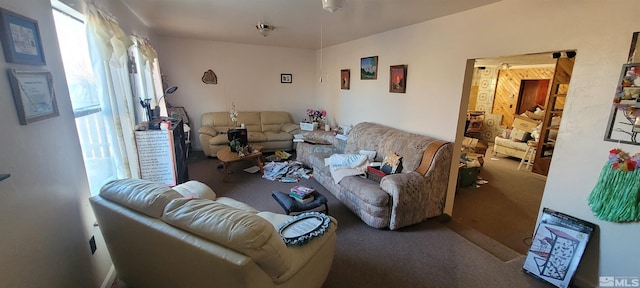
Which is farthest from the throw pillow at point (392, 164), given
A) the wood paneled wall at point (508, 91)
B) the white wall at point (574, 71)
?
the wood paneled wall at point (508, 91)

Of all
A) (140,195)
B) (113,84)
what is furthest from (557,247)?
(113,84)

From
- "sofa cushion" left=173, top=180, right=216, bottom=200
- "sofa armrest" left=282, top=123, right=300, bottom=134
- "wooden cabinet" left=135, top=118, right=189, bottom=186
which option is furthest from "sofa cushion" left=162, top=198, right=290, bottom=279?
"sofa armrest" left=282, top=123, right=300, bottom=134

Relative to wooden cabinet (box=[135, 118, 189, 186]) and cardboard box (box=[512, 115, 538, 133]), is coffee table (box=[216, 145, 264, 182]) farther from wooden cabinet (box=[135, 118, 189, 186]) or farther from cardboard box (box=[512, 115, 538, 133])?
cardboard box (box=[512, 115, 538, 133])

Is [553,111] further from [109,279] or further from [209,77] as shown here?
[209,77]

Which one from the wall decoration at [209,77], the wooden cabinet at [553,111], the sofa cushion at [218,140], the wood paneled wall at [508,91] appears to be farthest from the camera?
the wood paneled wall at [508,91]

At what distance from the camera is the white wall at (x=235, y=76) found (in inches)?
200

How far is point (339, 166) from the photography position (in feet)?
10.8

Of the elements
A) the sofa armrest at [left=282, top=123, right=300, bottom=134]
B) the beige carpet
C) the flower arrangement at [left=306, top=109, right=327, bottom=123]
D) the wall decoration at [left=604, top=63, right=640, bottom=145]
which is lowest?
the beige carpet

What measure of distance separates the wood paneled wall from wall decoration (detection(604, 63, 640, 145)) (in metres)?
5.84

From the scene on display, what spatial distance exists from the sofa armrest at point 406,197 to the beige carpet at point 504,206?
0.60 m

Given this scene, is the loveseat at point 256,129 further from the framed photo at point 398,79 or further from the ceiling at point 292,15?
the framed photo at point 398,79

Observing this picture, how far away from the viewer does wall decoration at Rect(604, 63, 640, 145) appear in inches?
63.0

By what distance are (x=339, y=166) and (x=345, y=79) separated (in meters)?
2.15

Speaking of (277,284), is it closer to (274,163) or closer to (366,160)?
(366,160)
